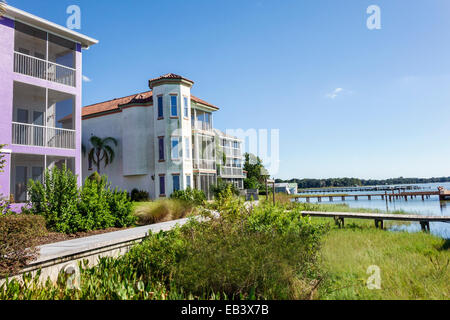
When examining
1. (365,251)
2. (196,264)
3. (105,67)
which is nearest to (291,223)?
(365,251)

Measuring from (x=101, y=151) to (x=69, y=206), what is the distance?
57.0 ft

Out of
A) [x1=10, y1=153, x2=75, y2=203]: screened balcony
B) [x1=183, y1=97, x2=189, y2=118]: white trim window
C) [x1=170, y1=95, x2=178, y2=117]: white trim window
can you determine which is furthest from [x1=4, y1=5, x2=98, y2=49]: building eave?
[x1=183, y1=97, x2=189, y2=118]: white trim window

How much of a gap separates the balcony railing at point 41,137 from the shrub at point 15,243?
33.8ft

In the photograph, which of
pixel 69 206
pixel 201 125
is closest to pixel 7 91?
pixel 69 206

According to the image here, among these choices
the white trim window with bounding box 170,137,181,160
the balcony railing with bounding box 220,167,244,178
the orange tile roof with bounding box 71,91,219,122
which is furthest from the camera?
the balcony railing with bounding box 220,167,244,178

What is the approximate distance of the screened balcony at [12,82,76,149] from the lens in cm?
1438

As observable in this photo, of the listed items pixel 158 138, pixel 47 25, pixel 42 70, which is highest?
pixel 47 25

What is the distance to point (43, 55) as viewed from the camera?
57.2ft

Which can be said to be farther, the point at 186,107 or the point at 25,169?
the point at 186,107

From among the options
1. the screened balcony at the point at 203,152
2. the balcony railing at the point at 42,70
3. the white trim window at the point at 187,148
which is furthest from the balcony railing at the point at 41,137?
the screened balcony at the point at 203,152

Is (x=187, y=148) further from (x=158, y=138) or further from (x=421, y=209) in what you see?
(x=421, y=209)

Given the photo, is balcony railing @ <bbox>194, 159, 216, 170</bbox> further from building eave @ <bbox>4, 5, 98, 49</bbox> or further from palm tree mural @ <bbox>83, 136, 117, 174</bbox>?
building eave @ <bbox>4, 5, 98, 49</bbox>

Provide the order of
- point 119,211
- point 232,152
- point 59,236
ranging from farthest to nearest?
point 232,152
point 119,211
point 59,236

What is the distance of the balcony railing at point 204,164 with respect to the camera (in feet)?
81.7
